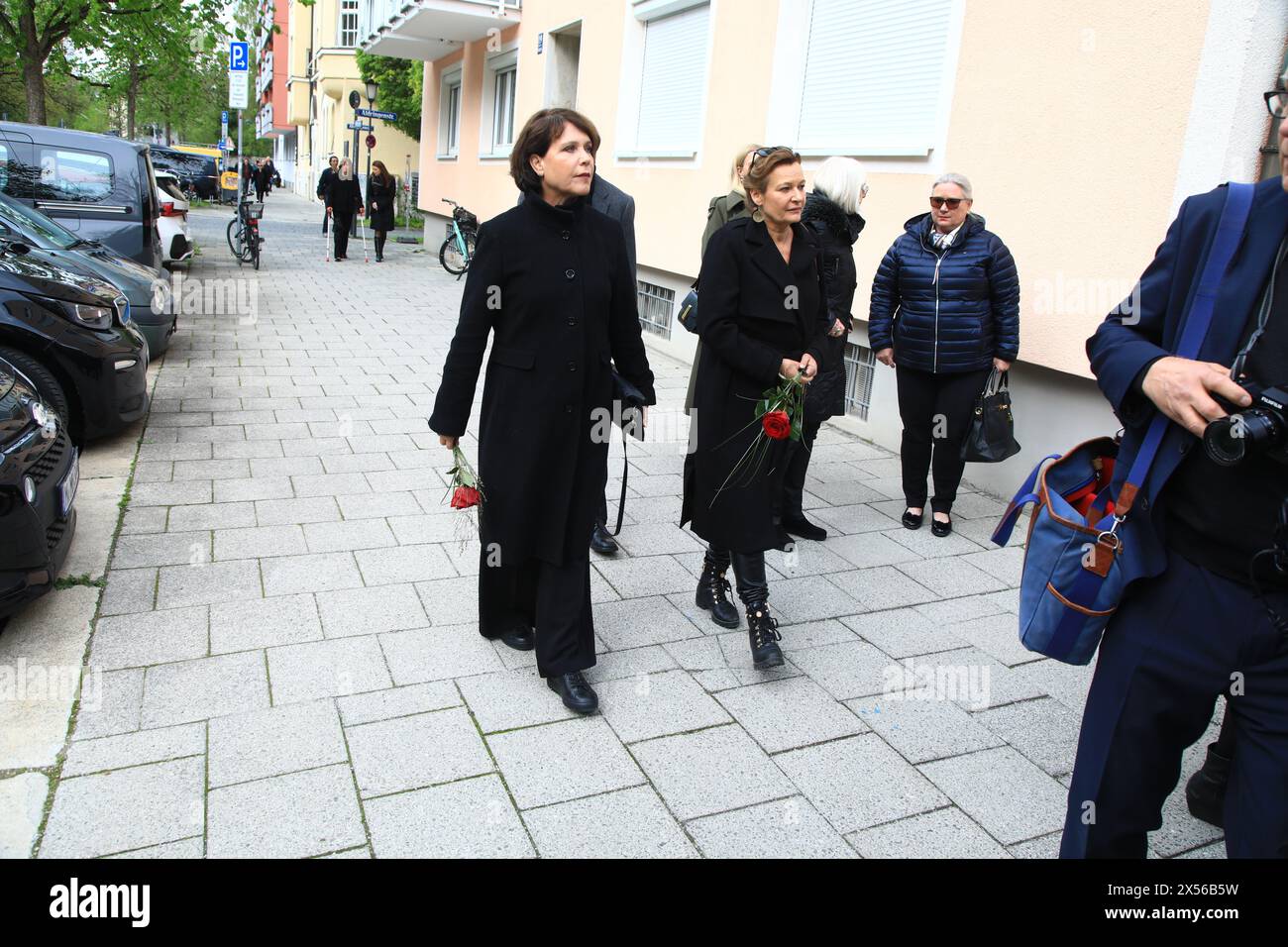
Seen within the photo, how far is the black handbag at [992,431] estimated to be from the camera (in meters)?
5.61

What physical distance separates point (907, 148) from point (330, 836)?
638cm

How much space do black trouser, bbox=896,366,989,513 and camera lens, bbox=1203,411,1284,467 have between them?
397 centimetres

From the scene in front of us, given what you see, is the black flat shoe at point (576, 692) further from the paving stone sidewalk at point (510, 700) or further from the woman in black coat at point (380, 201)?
the woman in black coat at point (380, 201)

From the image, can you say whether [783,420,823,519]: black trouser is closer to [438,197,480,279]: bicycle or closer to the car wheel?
the car wheel

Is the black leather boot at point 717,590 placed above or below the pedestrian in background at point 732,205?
below

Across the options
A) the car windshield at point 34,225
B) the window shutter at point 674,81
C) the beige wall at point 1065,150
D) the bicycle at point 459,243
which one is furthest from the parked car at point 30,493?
the bicycle at point 459,243

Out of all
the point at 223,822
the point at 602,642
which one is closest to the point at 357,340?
the point at 602,642

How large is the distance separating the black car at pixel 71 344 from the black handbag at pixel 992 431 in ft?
17.6

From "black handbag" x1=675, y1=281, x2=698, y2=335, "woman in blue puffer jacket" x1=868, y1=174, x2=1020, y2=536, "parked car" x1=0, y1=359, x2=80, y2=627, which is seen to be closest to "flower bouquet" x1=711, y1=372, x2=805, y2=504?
"black handbag" x1=675, y1=281, x2=698, y2=335

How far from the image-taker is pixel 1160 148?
18.1ft

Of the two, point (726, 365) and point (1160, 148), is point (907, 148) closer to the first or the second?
point (1160, 148)

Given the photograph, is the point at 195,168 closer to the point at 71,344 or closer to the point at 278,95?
the point at 71,344

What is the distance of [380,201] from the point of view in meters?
20.2

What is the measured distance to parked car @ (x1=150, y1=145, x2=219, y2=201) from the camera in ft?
115
